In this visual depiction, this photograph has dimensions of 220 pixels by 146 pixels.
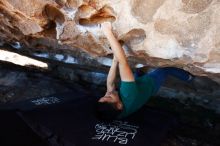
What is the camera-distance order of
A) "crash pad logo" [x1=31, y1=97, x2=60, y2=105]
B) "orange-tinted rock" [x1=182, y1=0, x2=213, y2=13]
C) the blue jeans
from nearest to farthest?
"orange-tinted rock" [x1=182, y1=0, x2=213, y2=13], the blue jeans, "crash pad logo" [x1=31, y1=97, x2=60, y2=105]

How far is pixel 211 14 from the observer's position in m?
1.99

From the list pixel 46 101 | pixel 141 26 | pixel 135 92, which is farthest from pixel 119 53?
pixel 46 101

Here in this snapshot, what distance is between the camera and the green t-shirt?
2340 millimetres

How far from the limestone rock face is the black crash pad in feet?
1.32

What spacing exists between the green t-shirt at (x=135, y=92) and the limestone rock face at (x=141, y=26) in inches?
5.8

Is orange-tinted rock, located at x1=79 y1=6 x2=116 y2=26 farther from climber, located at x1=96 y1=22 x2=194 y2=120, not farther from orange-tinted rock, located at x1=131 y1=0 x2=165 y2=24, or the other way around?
orange-tinted rock, located at x1=131 y1=0 x2=165 y2=24

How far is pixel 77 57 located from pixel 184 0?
4.38 feet

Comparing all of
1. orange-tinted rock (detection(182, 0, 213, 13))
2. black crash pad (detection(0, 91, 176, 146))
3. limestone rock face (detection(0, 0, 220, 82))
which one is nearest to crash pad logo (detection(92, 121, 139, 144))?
black crash pad (detection(0, 91, 176, 146))

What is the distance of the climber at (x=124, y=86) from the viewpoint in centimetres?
225

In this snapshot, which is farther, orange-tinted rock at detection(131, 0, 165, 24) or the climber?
the climber

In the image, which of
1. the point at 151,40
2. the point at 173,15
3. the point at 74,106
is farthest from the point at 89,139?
the point at 173,15

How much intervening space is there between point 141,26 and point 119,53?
0.63 ft

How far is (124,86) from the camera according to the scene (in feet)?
7.62

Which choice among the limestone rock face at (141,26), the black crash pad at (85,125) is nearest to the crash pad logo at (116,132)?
the black crash pad at (85,125)
